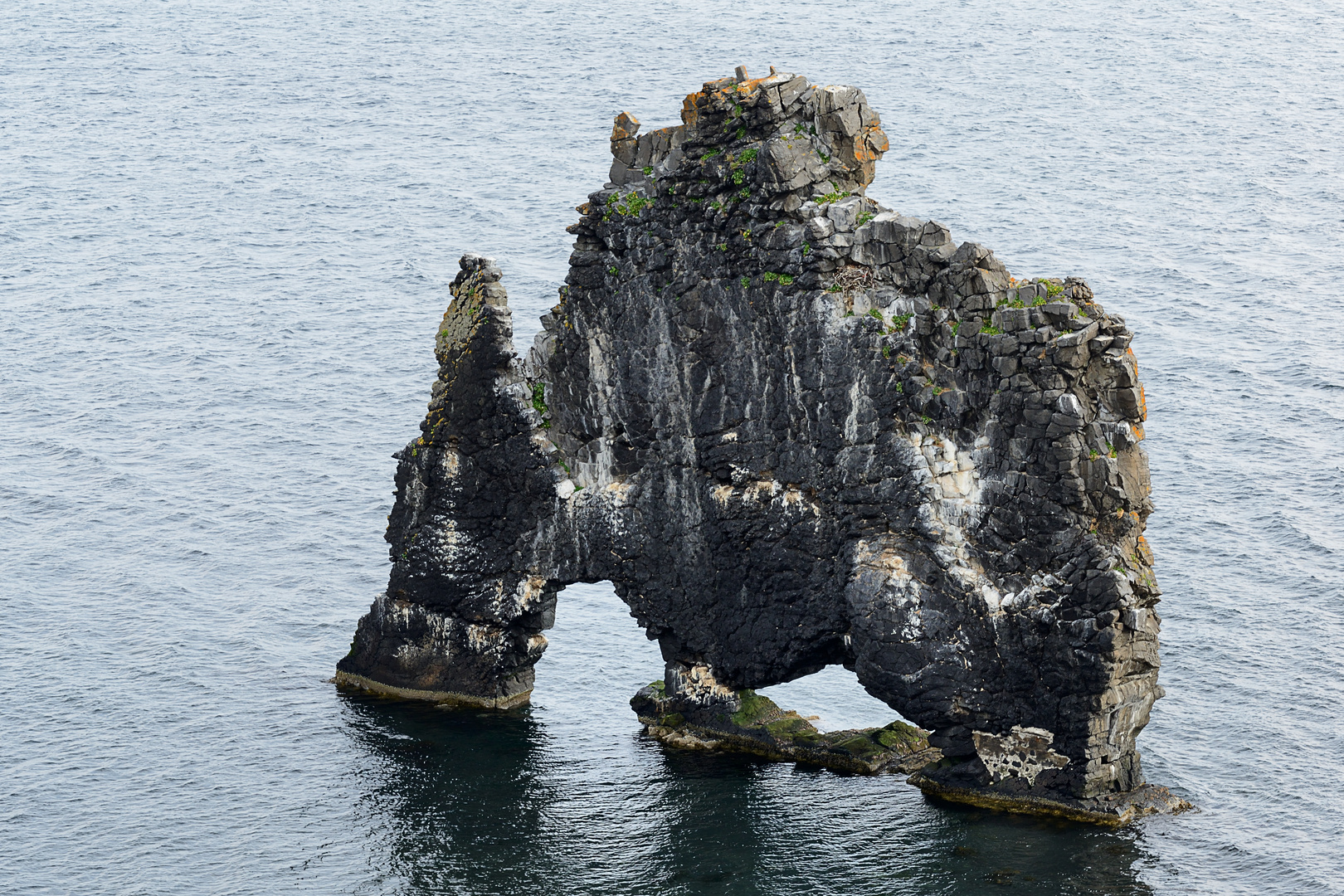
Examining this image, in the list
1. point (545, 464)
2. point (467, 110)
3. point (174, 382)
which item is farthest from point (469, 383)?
point (467, 110)

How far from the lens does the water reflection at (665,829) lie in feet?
151

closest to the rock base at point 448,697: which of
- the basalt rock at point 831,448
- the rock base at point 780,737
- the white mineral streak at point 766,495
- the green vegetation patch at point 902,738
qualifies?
the basalt rock at point 831,448

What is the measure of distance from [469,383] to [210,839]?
51.4ft

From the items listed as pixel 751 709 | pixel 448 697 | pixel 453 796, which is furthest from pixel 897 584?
pixel 448 697

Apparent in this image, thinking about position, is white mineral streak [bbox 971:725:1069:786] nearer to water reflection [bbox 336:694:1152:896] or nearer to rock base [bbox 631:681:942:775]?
water reflection [bbox 336:694:1152:896]

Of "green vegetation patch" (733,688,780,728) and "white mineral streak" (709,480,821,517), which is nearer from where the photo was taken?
"white mineral streak" (709,480,821,517)

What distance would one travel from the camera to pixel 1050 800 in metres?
48.2

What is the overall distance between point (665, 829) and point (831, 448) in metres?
11.2

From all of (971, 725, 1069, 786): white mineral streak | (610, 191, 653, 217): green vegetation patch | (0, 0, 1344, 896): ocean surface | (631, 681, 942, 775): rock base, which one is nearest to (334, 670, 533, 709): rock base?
(0, 0, 1344, 896): ocean surface

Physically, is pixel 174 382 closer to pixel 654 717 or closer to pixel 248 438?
pixel 248 438

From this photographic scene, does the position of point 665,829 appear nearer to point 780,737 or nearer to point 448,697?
point 780,737

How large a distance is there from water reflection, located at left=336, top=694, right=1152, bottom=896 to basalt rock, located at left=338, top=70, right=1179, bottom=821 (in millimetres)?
1978

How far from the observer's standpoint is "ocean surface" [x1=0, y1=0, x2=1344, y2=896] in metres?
48.8

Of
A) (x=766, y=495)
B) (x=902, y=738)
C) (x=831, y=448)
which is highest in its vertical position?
(x=831, y=448)
